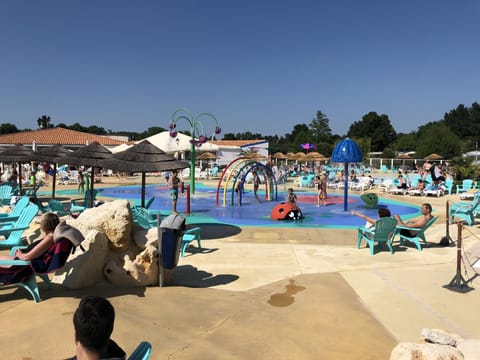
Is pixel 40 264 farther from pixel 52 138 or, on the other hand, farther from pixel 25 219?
pixel 52 138

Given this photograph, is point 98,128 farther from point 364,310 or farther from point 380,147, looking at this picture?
point 364,310

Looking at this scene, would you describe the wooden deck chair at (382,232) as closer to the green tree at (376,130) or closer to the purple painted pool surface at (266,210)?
the purple painted pool surface at (266,210)

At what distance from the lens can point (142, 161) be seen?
9.10m

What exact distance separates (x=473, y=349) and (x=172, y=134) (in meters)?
18.3

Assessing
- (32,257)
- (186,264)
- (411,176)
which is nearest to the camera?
(32,257)

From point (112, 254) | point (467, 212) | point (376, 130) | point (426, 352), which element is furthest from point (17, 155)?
point (376, 130)

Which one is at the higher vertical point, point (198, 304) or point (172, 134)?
point (172, 134)

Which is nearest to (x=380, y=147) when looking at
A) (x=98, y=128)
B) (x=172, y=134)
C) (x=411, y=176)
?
(x=411, y=176)

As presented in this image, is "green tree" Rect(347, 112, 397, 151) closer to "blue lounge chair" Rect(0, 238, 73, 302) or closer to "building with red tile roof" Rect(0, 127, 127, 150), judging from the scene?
"building with red tile roof" Rect(0, 127, 127, 150)

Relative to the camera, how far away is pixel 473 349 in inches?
127

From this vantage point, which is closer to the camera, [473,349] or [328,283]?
[473,349]

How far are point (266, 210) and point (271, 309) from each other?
1026cm

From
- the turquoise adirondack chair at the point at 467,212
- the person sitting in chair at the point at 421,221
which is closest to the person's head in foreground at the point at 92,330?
the person sitting in chair at the point at 421,221

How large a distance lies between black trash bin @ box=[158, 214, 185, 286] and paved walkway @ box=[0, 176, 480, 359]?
353 mm
